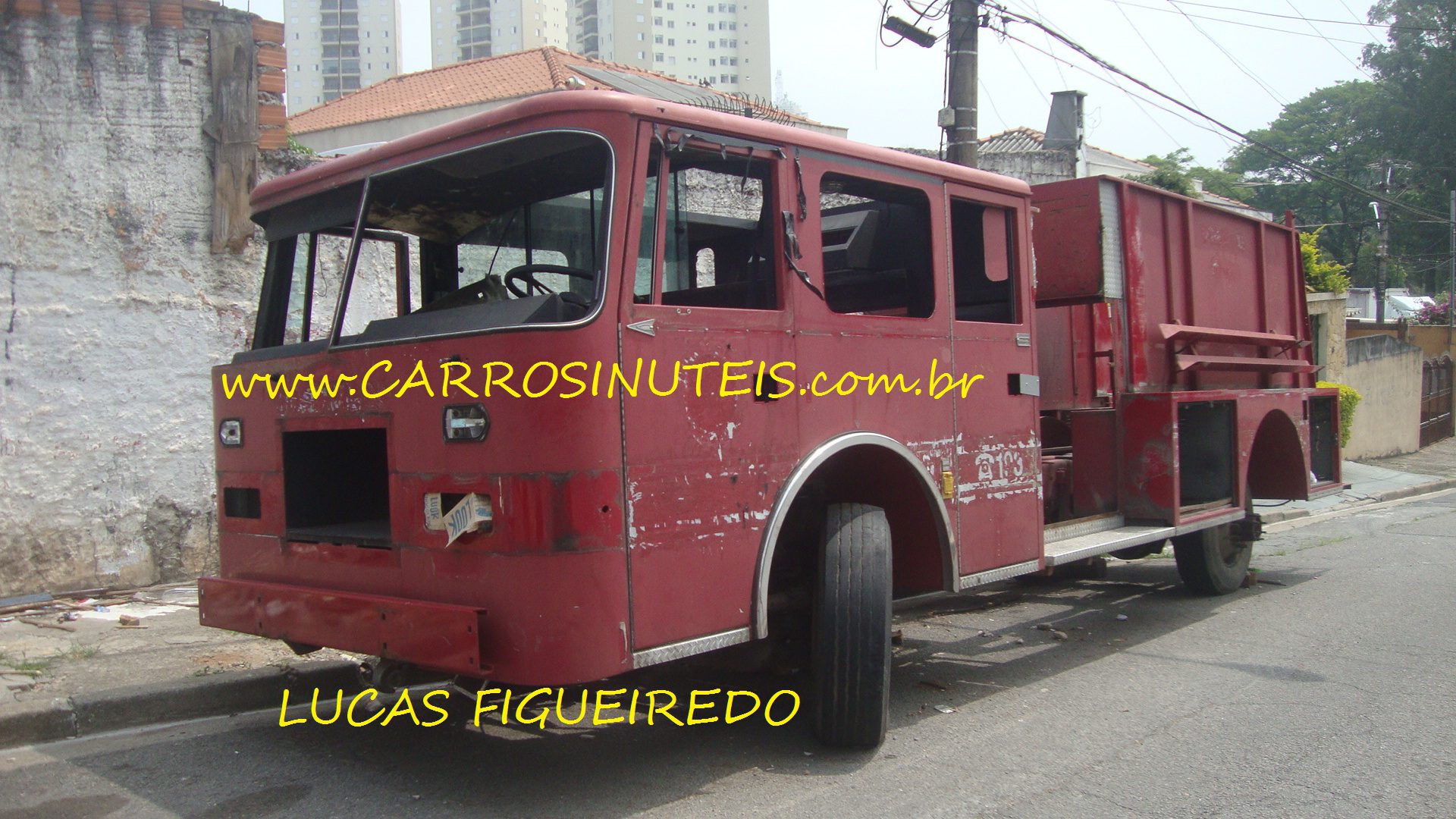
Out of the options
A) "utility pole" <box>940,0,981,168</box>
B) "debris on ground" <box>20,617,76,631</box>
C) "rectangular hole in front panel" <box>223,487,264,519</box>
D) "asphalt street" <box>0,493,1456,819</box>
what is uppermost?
"utility pole" <box>940,0,981,168</box>

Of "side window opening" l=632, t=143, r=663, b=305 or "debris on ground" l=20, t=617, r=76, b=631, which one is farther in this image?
"debris on ground" l=20, t=617, r=76, b=631

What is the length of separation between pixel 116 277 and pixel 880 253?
5.28 m

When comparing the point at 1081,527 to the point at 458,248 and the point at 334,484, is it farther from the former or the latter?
the point at 334,484

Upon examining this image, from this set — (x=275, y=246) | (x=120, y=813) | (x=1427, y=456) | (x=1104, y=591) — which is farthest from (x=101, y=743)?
(x=1427, y=456)

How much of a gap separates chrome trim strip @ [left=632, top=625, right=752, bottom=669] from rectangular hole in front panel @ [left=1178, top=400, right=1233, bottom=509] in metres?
4.38

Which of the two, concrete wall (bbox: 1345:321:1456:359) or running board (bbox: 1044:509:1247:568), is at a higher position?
concrete wall (bbox: 1345:321:1456:359)

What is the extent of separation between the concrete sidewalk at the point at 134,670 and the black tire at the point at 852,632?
260 cm

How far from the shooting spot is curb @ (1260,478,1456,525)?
43.4ft

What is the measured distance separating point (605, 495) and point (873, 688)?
5.01 ft

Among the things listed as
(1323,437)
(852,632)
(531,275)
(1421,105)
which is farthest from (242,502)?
(1421,105)

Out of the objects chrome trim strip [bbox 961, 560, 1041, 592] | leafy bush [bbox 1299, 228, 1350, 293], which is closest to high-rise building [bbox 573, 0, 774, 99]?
leafy bush [bbox 1299, 228, 1350, 293]

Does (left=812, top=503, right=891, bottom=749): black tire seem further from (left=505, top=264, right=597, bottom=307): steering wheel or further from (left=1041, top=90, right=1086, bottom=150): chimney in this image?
(left=1041, top=90, right=1086, bottom=150): chimney

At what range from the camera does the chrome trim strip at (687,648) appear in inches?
149

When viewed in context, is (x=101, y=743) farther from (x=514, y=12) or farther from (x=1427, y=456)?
(x=514, y=12)
